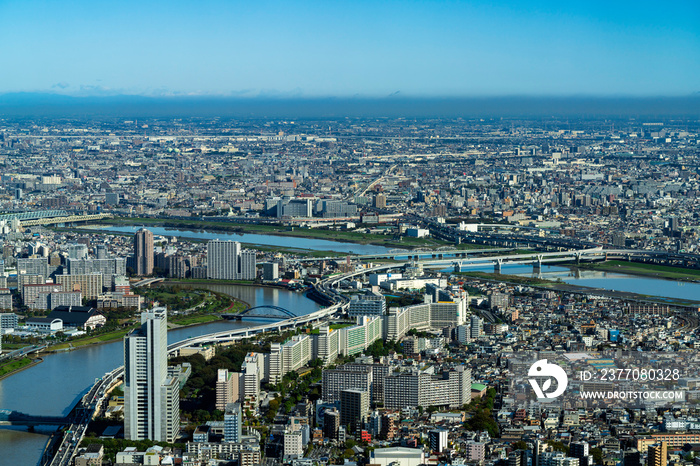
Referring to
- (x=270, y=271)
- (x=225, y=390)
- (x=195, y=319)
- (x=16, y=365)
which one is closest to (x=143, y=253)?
(x=270, y=271)

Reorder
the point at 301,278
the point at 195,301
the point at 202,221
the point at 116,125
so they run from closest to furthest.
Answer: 1. the point at 195,301
2. the point at 301,278
3. the point at 202,221
4. the point at 116,125

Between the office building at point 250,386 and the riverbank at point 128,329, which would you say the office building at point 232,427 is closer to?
the office building at point 250,386

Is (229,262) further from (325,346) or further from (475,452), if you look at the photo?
(475,452)

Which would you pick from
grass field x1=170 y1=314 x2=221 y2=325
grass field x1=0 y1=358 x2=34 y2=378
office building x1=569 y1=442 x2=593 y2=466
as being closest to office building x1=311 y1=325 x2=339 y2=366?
grass field x1=170 y1=314 x2=221 y2=325

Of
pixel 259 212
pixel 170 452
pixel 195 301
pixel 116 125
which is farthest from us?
pixel 116 125

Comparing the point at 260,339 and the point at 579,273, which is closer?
the point at 260,339

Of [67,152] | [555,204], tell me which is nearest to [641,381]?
[555,204]

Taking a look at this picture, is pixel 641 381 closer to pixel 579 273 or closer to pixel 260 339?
pixel 260 339
